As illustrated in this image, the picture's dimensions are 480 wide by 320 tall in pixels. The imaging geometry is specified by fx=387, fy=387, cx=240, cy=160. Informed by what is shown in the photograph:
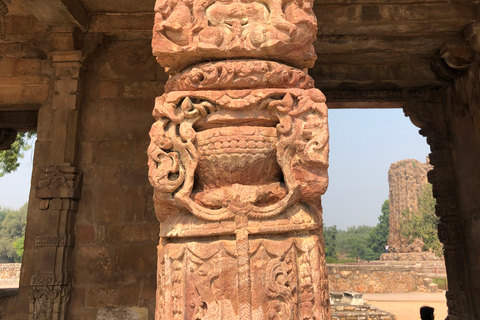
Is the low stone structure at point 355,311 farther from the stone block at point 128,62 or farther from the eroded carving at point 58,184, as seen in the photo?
the stone block at point 128,62

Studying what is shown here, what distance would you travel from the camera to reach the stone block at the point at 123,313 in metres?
4.04

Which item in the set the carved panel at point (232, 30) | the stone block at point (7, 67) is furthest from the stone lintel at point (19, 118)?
the carved panel at point (232, 30)

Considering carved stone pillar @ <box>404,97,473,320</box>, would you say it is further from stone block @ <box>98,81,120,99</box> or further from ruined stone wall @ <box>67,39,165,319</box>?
stone block @ <box>98,81,120,99</box>

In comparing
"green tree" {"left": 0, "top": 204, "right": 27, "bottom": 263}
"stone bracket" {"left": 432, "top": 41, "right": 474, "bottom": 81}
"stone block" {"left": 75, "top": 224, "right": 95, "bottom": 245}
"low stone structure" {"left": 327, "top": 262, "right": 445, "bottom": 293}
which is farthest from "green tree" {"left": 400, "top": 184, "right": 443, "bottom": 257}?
"green tree" {"left": 0, "top": 204, "right": 27, "bottom": 263}

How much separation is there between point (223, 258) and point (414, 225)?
94.9 ft

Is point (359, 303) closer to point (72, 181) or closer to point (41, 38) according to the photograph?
point (72, 181)

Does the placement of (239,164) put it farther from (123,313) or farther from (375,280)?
(375,280)

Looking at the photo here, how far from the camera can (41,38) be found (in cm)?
478

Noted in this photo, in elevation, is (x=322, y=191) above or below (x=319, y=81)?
below

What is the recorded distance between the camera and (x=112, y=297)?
4.11 meters

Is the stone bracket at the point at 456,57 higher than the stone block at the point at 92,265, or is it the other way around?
the stone bracket at the point at 456,57

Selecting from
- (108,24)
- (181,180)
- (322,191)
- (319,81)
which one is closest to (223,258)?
(181,180)

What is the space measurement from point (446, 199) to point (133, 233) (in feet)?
14.0

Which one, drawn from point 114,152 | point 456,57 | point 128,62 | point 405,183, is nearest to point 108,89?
point 128,62
